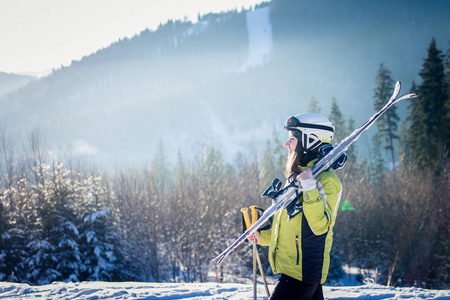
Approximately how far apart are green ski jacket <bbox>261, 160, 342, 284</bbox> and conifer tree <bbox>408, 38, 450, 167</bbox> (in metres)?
23.9

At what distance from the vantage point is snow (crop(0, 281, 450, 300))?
388cm

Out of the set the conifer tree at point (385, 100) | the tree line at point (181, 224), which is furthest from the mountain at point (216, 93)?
the tree line at point (181, 224)

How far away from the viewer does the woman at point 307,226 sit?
7.22 feet

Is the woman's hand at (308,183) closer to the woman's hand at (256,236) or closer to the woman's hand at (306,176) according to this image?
the woman's hand at (306,176)

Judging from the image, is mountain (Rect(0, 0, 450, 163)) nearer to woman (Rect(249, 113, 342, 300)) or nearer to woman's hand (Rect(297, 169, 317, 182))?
woman (Rect(249, 113, 342, 300))

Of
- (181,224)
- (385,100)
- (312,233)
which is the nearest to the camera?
(312,233)

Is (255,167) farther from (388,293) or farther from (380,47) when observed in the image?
(380,47)

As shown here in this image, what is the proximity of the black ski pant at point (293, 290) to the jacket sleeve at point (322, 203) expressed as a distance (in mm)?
477

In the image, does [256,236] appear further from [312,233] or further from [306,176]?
[306,176]

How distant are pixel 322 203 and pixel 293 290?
77 centimetres

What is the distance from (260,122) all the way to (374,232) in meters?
118

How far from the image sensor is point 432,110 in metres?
22.3


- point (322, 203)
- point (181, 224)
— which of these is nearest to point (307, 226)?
point (322, 203)

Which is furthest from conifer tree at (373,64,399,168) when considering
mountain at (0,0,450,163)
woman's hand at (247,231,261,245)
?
mountain at (0,0,450,163)
